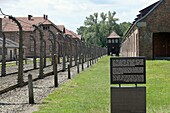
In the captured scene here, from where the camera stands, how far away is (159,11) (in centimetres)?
4044

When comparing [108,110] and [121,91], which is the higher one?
[121,91]

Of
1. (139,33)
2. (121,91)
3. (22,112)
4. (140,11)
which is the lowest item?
(22,112)

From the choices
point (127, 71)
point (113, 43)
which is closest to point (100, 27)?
point (113, 43)

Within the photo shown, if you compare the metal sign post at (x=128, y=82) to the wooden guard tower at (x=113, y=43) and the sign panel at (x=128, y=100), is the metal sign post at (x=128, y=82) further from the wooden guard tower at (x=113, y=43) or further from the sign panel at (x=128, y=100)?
the wooden guard tower at (x=113, y=43)

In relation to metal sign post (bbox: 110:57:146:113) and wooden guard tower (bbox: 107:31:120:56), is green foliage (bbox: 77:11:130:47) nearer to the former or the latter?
wooden guard tower (bbox: 107:31:120:56)

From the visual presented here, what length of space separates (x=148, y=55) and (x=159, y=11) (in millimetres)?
4988

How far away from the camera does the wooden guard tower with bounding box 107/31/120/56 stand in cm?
10456

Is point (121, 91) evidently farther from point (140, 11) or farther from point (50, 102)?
point (140, 11)

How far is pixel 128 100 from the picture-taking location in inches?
295

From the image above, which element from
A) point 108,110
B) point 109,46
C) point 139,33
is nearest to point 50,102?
point 108,110

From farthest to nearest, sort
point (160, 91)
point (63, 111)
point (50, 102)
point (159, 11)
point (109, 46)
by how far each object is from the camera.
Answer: point (109, 46) → point (159, 11) → point (160, 91) → point (50, 102) → point (63, 111)

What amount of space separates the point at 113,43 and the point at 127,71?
100 metres

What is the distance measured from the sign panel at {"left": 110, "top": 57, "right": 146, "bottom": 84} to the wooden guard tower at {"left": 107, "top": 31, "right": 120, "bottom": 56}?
96.2 metres

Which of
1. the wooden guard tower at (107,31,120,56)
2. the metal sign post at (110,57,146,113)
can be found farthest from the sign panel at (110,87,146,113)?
the wooden guard tower at (107,31,120,56)
